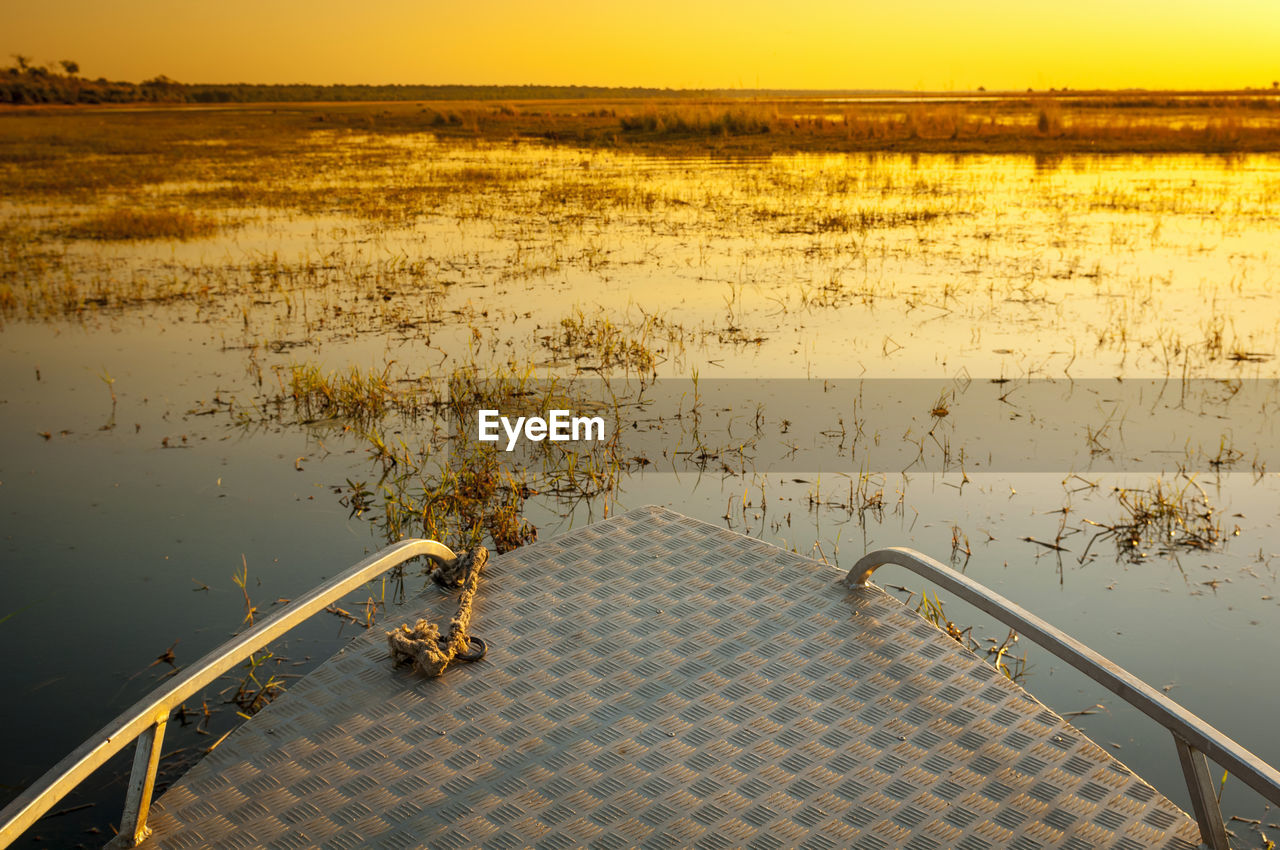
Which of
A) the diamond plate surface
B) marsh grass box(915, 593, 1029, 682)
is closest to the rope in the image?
the diamond plate surface

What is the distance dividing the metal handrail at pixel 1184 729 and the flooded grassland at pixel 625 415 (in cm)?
70

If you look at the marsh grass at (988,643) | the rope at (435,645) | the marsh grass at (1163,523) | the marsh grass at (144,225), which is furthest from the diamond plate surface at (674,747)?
the marsh grass at (144,225)

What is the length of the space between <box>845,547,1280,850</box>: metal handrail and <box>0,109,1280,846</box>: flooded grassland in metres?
0.70

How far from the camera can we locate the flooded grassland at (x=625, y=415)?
2.98 meters

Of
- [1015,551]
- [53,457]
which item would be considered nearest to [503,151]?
[53,457]

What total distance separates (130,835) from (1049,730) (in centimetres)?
173

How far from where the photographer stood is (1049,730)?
1.92 metres

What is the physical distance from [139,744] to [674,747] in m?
1.00

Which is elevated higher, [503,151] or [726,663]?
[503,151]

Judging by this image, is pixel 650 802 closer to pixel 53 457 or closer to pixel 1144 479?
pixel 1144 479

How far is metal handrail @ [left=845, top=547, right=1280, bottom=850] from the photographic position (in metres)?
1.50

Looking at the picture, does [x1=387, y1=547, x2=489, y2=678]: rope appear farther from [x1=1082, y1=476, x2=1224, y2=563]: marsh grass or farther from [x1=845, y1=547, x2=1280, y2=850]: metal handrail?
[x1=1082, y1=476, x2=1224, y2=563]: marsh grass

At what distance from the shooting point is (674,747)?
6.26ft

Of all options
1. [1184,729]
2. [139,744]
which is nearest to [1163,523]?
[1184,729]
